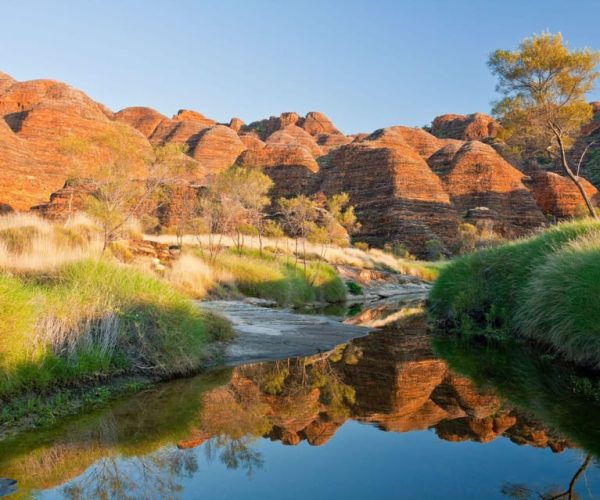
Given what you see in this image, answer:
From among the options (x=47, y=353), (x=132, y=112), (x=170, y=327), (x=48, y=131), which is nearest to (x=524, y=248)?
Result: (x=170, y=327)

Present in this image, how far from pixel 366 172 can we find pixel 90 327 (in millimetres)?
63792

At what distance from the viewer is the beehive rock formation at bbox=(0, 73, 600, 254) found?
166 feet

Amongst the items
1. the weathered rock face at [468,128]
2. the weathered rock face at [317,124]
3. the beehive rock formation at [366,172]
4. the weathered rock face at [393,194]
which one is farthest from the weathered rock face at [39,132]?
the weathered rock face at [468,128]

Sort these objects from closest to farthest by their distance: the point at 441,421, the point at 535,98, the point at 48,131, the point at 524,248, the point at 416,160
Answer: the point at 441,421 < the point at 524,248 < the point at 535,98 < the point at 48,131 < the point at 416,160

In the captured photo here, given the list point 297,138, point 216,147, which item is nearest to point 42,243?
point 216,147

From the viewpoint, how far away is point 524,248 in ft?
43.3

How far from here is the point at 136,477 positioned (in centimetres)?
395

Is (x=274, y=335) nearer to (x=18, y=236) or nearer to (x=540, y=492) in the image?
(x=540, y=492)

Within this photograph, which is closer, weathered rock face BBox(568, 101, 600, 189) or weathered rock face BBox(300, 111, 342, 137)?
weathered rock face BBox(568, 101, 600, 189)

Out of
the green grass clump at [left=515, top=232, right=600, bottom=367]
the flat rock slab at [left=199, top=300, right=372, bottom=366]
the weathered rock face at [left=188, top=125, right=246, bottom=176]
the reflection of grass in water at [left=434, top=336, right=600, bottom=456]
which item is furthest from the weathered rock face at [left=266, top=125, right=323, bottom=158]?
the reflection of grass in water at [left=434, top=336, right=600, bottom=456]

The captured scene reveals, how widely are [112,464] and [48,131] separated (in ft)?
200

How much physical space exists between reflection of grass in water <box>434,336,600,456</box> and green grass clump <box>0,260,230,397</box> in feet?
15.5

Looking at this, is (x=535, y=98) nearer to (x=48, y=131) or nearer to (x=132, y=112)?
(x=48, y=131)

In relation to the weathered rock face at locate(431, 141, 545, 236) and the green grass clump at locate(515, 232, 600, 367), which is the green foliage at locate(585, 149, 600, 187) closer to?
the weathered rock face at locate(431, 141, 545, 236)
